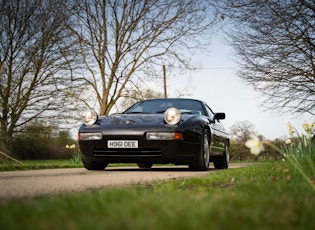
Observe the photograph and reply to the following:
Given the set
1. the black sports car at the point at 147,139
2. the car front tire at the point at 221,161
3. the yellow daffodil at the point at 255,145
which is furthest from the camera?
the car front tire at the point at 221,161

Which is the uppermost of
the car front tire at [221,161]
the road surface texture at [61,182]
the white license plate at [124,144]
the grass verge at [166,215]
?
the white license plate at [124,144]

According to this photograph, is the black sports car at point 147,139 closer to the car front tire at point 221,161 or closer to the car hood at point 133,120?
the car hood at point 133,120

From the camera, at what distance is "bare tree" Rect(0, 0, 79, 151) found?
64.6 feet

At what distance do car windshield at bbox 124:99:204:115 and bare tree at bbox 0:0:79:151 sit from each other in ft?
41.2

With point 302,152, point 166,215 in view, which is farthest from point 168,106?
point 166,215

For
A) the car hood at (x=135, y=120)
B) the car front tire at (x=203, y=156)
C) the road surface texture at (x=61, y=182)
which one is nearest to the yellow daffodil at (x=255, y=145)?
the road surface texture at (x=61, y=182)

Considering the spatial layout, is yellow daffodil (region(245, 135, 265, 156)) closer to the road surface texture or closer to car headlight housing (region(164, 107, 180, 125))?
the road surface texture

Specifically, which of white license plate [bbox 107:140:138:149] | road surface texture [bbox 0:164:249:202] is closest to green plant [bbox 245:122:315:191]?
road surface texture [bbox 0:164:249:202]

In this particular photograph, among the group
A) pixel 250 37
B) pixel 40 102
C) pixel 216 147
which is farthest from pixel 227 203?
pixel 40 102

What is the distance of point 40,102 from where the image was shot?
21000 mm

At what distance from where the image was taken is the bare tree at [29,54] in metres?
19.7

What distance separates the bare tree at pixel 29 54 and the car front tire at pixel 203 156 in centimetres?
1384

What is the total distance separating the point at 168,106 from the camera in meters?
8.11

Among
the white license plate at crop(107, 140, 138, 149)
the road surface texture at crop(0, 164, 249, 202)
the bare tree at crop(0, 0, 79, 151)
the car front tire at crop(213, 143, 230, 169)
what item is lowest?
the road surface texture at crop(0, 164, 249, 202)
